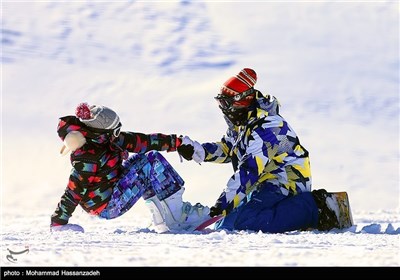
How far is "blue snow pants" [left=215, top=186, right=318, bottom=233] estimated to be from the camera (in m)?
5.79

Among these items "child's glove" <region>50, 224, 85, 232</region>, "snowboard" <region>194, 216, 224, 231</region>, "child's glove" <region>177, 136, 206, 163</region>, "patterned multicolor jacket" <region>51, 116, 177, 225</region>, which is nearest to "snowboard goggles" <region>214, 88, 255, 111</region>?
"child's glove" <region>177, 136, 206, 163</region>

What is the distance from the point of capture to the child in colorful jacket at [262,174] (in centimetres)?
582

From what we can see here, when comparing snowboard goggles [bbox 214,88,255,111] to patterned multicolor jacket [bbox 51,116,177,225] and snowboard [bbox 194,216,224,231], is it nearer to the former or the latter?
patterned multicolor jacket [bbox 51,116,177,225]

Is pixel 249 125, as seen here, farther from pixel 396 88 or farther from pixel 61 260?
pixel 396 88

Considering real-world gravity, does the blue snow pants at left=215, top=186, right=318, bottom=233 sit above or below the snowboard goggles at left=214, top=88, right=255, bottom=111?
below

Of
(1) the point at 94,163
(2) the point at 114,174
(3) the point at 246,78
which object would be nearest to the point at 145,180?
(2) the point at 114,174

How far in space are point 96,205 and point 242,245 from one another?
1.73 meters

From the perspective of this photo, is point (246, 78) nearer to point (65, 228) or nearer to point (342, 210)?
point (342, 210)

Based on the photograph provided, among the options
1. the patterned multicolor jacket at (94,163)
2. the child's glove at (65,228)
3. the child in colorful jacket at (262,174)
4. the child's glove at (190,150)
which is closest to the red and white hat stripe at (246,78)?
the child in colorful jacket at (262,174)

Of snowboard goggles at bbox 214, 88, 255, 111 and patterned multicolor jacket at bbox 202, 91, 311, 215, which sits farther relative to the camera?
snowboard goggles at bbox 214, 88, 255, 111

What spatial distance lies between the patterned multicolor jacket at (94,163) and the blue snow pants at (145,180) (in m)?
0.06
